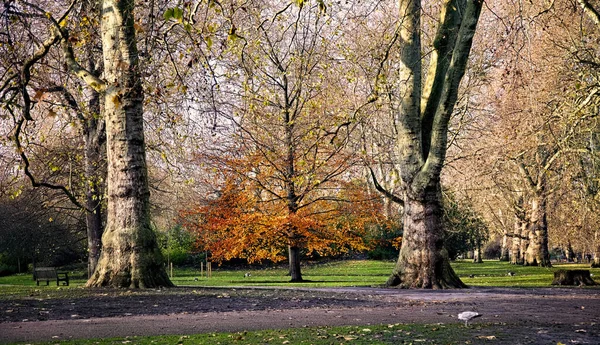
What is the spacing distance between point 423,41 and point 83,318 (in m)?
18.7

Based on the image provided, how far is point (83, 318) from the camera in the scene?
1036cm

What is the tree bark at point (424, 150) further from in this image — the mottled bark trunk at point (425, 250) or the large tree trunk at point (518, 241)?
the large tree trunk at point (518, 241)

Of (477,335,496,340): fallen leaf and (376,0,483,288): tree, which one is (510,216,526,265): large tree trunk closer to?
(376,0,483,288): tree

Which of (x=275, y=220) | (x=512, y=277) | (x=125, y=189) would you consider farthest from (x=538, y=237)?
(x=125, y=189)

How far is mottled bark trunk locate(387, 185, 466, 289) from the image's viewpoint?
1745 centimetres

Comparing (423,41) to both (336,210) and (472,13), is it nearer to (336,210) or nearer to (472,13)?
(336,210)

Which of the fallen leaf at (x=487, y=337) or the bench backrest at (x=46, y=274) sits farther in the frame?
the bench backrest at (x=46, y=274)

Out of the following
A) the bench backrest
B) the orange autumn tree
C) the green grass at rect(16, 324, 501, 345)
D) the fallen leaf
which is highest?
the orange autumn tree

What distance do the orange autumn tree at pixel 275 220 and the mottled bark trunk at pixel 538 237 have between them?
46.3 feet

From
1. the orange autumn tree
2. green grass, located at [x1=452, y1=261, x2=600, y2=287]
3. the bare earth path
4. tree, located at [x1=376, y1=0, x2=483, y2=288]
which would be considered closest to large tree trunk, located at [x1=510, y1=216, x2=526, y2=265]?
green grass, located at [x1=452, y1=261, x2=600, y2=287]

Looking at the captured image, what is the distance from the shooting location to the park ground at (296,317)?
8195 mm

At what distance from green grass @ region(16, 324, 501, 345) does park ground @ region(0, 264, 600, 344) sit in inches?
0.5

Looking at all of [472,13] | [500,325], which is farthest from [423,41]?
[500,325]

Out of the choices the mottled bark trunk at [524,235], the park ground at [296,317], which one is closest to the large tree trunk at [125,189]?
the park ground at [296,317]
